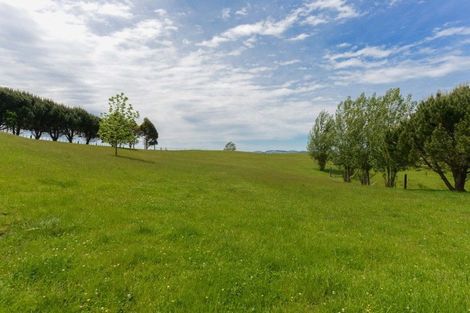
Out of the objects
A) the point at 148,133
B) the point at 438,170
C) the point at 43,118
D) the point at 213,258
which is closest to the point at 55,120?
the point at 43,118

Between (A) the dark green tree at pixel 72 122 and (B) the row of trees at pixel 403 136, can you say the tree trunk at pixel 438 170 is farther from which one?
(A) the dark green tree at pixel 72 122

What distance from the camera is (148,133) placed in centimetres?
13725

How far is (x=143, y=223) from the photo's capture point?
480 inches

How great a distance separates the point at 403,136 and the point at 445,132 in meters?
4.89

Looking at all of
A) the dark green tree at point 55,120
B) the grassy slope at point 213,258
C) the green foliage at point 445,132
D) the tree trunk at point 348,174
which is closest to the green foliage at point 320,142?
the tree trunk at point 348,174

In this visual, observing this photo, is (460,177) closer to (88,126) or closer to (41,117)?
(41,117)

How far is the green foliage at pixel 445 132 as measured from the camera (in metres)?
32.1

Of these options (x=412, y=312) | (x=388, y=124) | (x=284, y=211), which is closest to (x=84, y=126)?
(x=388, y=124)

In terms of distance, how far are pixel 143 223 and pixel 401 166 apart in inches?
1552

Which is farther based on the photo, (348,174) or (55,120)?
(55,120)

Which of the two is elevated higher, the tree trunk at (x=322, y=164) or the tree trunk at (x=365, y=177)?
the tree trunk at (x=322, y=164)

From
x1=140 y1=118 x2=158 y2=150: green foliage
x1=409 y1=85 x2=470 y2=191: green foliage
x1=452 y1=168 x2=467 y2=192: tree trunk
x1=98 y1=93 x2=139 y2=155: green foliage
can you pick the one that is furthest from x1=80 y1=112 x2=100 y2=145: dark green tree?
x1=452 y1=168 x2=467 y2=192: tree trunk

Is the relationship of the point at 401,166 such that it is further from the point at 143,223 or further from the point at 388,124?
the point at 143,223

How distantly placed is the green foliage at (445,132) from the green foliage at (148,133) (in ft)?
389
